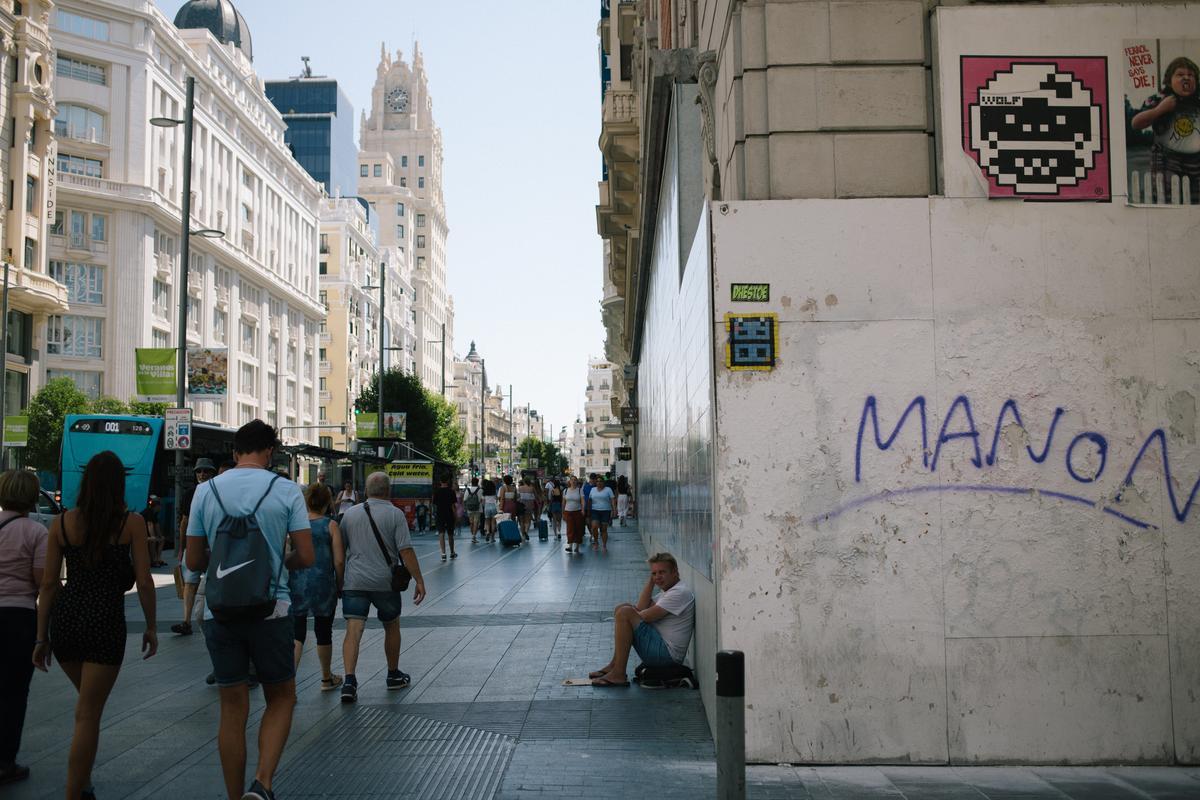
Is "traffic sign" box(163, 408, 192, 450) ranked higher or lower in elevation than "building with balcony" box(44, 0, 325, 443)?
lower

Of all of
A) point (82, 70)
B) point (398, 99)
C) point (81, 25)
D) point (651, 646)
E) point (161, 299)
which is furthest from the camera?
point (398, 99)

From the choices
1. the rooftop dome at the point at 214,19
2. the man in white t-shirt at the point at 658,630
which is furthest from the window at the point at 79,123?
the man in white t-shirt at the point at 658,630

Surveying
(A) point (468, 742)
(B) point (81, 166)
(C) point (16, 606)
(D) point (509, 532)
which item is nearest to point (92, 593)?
(C) point (16, 606)

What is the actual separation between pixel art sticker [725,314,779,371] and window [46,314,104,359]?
2333 inches

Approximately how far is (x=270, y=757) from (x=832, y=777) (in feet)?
9.11

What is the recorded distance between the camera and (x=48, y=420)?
4869cm

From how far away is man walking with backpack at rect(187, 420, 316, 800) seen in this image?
5.34m

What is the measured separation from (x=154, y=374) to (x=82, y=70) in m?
46.3

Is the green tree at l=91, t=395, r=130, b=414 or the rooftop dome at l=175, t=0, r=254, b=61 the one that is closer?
the green tree at l=91, t=395, r=130, b=414

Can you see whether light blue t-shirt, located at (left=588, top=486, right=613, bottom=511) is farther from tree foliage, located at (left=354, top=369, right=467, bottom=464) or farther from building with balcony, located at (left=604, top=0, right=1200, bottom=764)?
tree foliage, located at (left=354, top=369, right=467, bottom=464)

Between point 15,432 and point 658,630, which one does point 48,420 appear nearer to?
point 15,432

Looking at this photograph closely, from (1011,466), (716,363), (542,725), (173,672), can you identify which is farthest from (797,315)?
(173,672)

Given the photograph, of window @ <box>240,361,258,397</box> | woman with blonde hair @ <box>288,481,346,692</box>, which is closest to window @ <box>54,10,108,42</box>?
window @ <box>240,361,258,397</box>

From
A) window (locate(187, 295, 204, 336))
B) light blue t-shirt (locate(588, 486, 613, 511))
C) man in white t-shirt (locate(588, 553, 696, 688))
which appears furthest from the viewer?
window (locate(187, 295, 204, 336))
